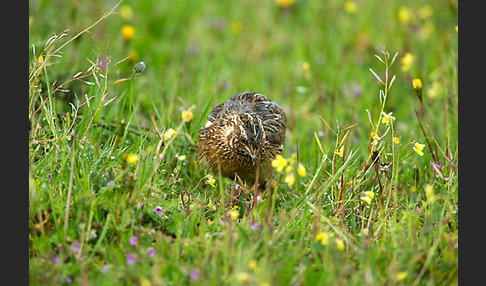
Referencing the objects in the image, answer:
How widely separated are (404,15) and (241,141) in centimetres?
508

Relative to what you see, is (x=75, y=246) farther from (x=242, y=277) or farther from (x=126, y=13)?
(x=126, y=13)

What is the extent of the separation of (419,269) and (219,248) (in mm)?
1267

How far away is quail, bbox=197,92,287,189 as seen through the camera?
5.35 m

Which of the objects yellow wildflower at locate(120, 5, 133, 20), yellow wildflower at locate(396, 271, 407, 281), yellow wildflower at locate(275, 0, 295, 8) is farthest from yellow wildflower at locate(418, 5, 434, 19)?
yellow wildflower at locate(396, 271, 407, 281)

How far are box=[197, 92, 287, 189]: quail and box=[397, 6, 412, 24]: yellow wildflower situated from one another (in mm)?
4167

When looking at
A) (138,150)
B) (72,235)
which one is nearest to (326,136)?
(138,150)

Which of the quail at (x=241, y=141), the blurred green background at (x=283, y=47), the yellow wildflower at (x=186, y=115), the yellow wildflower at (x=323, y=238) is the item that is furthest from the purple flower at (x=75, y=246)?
the blurred green background at (x=283, y=47)

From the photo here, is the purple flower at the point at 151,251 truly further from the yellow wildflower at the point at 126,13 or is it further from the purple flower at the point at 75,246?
the yellow wildflower at the point at 126,13

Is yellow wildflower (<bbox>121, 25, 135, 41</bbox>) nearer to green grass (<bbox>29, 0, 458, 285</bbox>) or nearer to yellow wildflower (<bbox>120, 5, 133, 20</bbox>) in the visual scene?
green grass (<bbox>29, 0, 458, 285</bbox>)

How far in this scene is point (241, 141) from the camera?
5.35 metres

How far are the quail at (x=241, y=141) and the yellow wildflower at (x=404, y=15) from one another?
13.7ft

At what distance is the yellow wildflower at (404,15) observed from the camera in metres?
9.41

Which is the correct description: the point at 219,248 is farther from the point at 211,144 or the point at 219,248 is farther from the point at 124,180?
the point at 211,144

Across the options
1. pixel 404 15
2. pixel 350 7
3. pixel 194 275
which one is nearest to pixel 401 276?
pixel 194 275
